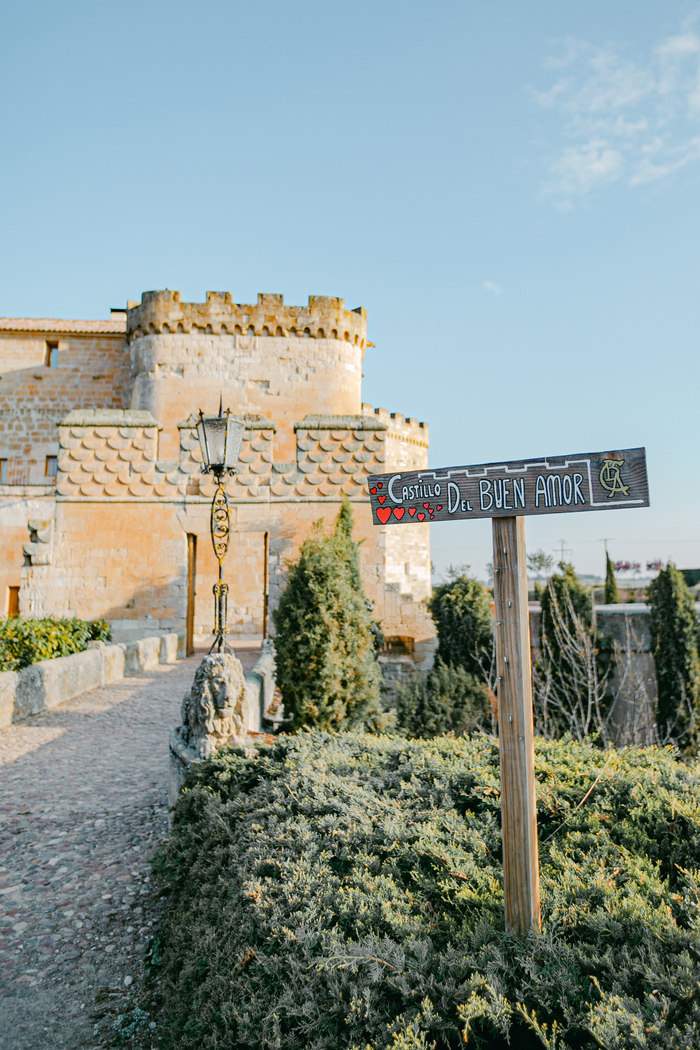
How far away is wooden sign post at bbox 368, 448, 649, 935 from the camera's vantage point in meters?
2.19

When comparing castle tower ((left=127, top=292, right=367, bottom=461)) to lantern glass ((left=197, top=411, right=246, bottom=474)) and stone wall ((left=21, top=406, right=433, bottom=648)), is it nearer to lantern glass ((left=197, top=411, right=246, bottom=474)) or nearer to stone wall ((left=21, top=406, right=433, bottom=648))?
stone wall ((left=21, top=406, right=433, bottom=648))

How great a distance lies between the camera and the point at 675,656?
1060cm

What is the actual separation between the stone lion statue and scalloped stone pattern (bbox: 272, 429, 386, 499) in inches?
312

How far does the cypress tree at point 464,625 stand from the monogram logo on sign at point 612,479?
9.12m

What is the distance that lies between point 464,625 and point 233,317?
10886mm

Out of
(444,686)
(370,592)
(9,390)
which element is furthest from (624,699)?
(9,390)

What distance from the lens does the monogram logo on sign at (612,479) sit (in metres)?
2.20

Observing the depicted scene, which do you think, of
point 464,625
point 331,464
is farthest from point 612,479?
point 331,464

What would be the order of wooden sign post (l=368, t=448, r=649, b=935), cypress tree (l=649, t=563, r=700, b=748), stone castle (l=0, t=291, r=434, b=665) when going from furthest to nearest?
stone castle (l=0, t=291, r=434, b=665), cypress tree (l=649, t=563, r=700, b=748), wooden sign post (l=368, t=448, r=649, b=935)

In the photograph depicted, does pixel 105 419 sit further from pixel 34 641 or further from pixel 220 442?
pixel 220 442

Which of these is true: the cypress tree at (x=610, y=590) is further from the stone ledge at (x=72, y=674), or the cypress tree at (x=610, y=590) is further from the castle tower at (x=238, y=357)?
the stone ledge at (x=72, y=674)

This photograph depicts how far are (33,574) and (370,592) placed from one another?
6.35 meters

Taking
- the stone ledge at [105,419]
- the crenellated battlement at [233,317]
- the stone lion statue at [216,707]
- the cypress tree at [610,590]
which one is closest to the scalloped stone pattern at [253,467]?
the stone ledge at [105,419]

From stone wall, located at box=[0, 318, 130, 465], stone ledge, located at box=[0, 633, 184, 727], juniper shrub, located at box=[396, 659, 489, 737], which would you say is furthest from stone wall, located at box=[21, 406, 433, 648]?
stone wall, located at box=[0, 318, 130, 465]
